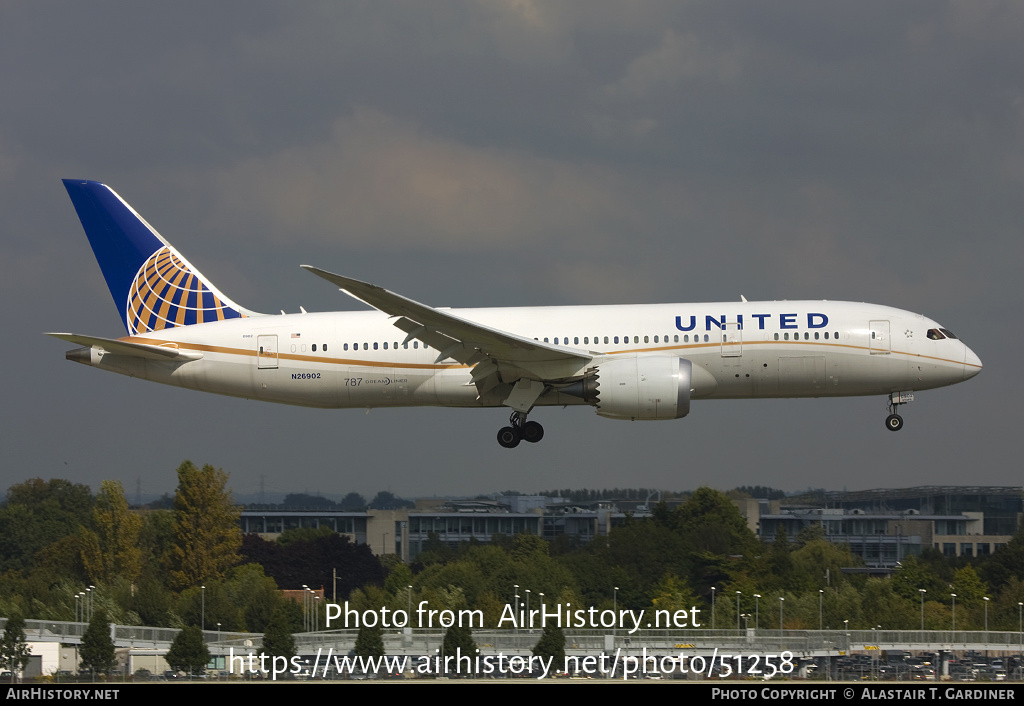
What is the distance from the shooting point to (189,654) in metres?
47.8

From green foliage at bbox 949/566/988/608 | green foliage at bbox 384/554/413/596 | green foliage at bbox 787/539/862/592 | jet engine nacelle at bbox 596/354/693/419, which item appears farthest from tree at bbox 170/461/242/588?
jet engine nacelle at bbox 596/354/693/419

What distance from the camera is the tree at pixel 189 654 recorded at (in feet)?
155

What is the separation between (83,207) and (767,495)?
109 metres

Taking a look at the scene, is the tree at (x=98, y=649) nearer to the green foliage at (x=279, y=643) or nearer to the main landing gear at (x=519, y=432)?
the green foliage at (x=279, y=643)

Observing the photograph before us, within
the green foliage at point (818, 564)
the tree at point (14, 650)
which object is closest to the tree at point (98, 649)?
the tree at point (14, 650)

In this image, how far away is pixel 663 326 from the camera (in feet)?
108

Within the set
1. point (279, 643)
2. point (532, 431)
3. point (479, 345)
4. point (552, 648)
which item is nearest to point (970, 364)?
point (532, 431)

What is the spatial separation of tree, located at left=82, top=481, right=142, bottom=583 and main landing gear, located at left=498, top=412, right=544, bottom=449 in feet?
213

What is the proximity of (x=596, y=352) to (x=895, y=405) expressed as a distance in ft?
29.5

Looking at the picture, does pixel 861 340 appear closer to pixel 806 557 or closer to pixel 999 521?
pixel 806 557

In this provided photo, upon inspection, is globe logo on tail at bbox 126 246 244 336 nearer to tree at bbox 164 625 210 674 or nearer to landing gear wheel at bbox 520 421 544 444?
landing gear wheel at bbox 520 421 544 444

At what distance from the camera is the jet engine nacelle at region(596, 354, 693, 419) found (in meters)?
31.7
